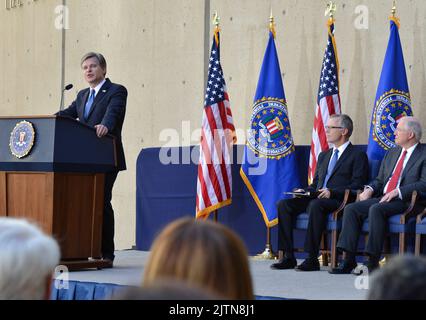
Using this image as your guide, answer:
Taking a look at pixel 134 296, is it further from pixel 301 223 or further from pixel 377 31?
pixel 377 31

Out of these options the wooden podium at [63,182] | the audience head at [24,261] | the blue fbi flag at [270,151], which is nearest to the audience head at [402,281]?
the audience head at [24,261]

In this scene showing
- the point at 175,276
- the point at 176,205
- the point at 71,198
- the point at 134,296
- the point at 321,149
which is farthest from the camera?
the point at 176,205

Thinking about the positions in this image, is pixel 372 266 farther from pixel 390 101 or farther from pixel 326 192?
pixel 390 101

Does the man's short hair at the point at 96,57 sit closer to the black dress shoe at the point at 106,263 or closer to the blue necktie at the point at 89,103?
the blue necktie at the point at 89,103

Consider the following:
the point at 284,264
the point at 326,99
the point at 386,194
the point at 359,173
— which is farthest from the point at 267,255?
the point at 386,194

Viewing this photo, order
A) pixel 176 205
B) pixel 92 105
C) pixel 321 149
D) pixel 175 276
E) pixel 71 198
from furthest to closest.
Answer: pixel 176 205 < pixel 321 149 < pixel 92 105 < pixel 71 198 < pixel 175 276

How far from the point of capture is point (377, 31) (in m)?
6.39

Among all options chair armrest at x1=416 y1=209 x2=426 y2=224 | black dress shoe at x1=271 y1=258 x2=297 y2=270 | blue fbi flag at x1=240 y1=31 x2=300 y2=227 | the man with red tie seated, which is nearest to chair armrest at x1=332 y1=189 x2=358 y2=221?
the man with red tie seated

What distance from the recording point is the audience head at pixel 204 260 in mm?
1194

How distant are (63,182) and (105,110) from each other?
64cm

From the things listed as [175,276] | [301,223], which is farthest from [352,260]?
[175,276]

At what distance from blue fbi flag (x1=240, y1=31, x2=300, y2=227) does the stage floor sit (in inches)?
29.4

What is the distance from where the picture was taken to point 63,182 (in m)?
4.89

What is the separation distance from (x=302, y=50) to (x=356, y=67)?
56 cm
